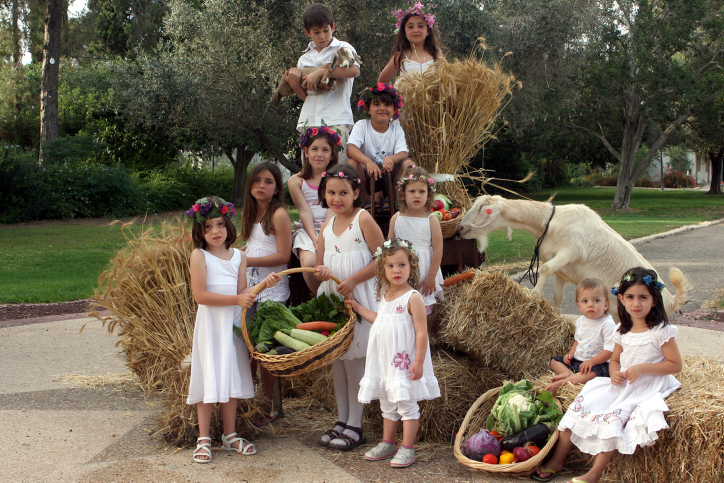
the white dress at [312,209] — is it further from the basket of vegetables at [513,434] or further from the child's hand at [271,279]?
the basket of vegetables at [513,434]

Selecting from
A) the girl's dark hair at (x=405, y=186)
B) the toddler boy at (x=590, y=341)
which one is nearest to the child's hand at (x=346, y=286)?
the girl's dark hair at (x=405, y=186)

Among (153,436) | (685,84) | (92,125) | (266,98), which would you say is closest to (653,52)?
(685,84)

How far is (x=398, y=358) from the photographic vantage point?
3.11 m

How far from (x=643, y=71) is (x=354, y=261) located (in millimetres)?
18124

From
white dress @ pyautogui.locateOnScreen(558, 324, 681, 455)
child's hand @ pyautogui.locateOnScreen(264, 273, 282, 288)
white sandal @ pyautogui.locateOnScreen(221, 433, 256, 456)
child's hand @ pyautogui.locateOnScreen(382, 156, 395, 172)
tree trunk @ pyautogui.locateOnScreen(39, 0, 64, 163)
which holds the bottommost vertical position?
white sandal @ pyautogui.locateOnScreen(221, 433, 256, 456)

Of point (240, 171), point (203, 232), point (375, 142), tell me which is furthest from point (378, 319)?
point (240, 171)

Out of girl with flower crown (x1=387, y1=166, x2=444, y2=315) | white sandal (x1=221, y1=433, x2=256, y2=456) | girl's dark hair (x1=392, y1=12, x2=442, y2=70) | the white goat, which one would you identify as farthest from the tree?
white sandal (x1=221, y1=433, x2=256, y2=456)

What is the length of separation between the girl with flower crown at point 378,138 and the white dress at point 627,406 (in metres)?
1.97

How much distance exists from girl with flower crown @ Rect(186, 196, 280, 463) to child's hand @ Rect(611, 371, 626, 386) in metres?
1.68

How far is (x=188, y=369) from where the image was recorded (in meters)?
3.50

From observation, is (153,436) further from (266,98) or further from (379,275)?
(266,98)

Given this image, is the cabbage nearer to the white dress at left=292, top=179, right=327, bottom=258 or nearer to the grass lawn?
the white dress at left=292, top=179, right=327, bottom=258

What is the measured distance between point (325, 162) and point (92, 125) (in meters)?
19.7

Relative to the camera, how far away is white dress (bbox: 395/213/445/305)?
3703 millimetres
